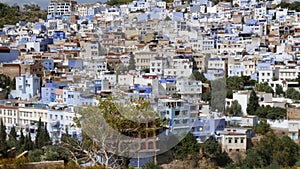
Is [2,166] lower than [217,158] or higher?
A: higher

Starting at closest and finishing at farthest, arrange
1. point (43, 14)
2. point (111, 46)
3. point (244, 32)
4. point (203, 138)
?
point (111, 46) → point (203, 138) → point (244, 32) → point (43, 14)

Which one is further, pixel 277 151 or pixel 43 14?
pixel 43 14

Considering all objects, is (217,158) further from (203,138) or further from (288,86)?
(288,86)

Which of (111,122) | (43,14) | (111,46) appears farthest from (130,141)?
(43,14)

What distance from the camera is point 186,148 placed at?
670 cm

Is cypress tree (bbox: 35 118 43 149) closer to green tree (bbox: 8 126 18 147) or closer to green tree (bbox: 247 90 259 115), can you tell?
green tree (bbox: 8 126 18 147)

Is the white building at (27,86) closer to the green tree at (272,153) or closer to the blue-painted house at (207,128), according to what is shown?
the blue-painted house at (207,128)

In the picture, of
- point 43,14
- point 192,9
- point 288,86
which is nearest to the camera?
point 288,86

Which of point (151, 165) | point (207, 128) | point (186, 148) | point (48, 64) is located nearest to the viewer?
point (151, 165)

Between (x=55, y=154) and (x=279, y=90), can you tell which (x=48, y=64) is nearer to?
(x=279, y=90)

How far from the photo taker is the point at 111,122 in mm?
3227

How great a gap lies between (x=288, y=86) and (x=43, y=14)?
523 inches

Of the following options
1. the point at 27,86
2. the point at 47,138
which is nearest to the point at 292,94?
the point at 47,138

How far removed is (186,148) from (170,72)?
228cm
